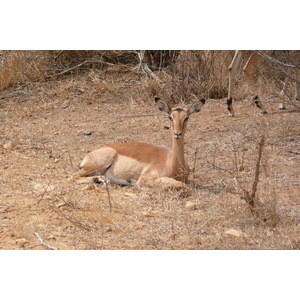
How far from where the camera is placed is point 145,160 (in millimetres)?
7570

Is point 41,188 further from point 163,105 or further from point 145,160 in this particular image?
point 163,105

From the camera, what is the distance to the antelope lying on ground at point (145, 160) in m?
7.15

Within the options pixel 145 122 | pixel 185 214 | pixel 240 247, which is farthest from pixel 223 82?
pixel 240 247

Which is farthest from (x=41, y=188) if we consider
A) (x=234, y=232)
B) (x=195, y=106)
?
(x=234, y=232)

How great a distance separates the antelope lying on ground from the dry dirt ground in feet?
0.79

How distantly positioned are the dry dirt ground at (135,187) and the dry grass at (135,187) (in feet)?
0.05

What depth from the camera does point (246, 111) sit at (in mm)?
10398

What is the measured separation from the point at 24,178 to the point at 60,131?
9.52 ft

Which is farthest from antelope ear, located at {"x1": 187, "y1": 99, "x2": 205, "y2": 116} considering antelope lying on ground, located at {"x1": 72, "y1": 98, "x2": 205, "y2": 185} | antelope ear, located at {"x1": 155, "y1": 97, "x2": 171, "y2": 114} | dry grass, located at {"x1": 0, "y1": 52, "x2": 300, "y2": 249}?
dry grass, located at {"x1": 0, "y1": 52, "x2": 300, "y2": 249}

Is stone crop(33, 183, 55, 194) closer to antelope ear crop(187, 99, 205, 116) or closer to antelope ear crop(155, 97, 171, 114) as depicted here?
antelope ear crop(155, 97, 171, 114)

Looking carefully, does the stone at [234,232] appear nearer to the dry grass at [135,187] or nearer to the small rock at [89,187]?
the dry grass at [135,187]

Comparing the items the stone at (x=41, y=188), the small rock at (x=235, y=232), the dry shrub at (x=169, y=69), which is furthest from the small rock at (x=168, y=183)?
the dry shrub at (x=169, y=69)

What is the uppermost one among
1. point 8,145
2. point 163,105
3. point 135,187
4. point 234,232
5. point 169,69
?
point 163,105

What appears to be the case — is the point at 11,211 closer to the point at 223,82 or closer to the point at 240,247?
the point at 240,247
